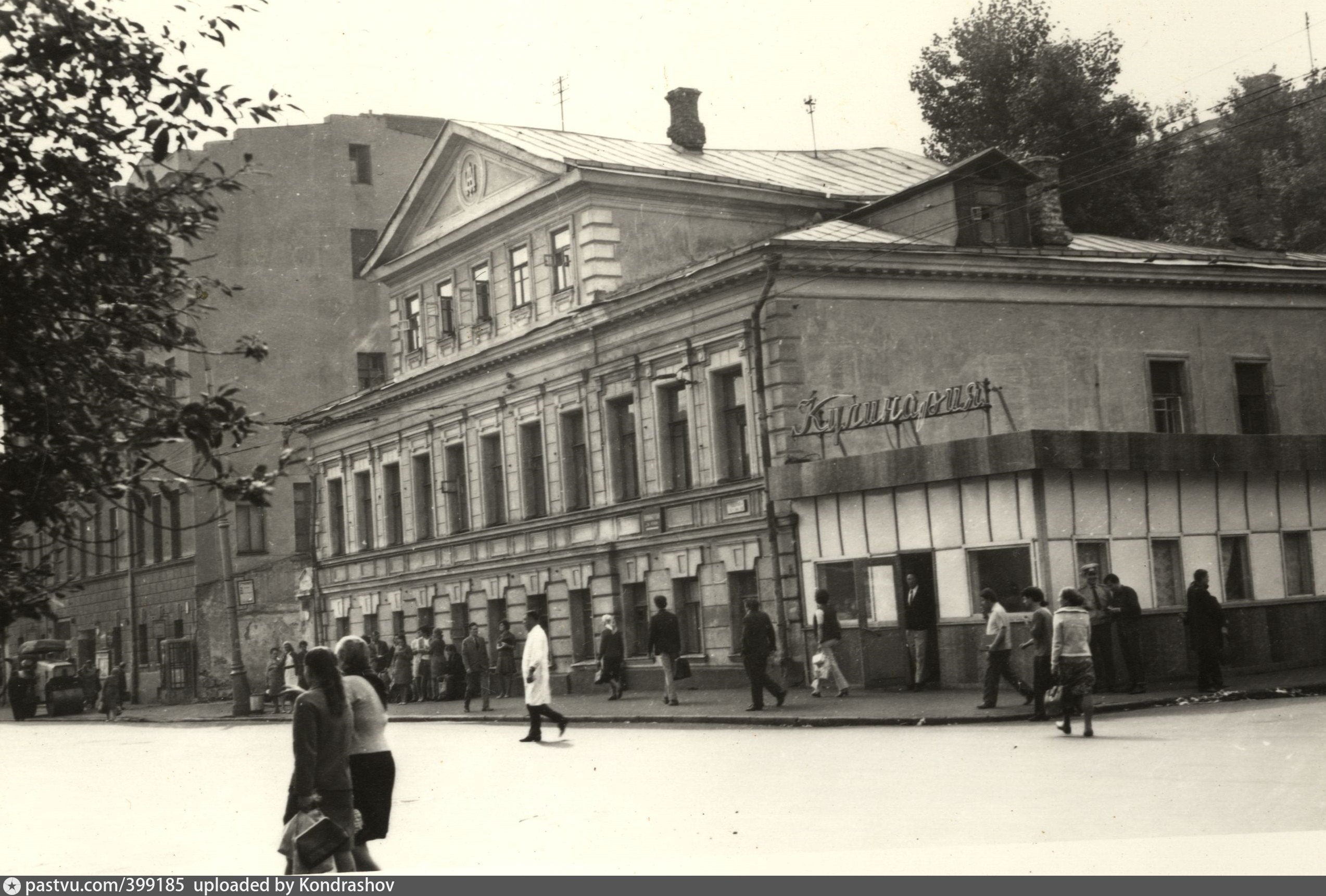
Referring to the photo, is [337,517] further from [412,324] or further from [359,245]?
[359,245]

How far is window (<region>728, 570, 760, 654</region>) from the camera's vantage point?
33.0 meters

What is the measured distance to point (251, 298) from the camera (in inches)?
2140

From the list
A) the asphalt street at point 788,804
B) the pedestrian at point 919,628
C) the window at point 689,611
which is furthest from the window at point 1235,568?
the window at point 689,611

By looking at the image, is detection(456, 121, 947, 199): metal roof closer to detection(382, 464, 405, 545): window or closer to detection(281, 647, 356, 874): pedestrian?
detection(382, 464, 405, 545): window

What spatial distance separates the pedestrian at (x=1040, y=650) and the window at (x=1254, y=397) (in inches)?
714

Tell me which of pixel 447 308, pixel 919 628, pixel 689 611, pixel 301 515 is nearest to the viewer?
pixel 919 628

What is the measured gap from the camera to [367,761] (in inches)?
406

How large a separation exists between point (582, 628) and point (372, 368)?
2115 centimetres

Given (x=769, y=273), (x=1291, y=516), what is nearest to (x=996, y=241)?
(x=769, y=273)

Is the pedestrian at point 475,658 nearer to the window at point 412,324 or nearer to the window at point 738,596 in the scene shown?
the window at point 738,596

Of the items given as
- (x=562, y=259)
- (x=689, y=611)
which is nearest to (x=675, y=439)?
(x=689, y=611)

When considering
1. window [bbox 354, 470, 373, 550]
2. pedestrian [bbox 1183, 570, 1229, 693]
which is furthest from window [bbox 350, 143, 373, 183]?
pedestrian [bbox 1183, 570, 1229, 693]

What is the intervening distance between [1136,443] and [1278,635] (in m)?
4.38

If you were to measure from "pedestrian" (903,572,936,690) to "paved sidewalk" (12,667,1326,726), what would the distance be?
0.30 meters
